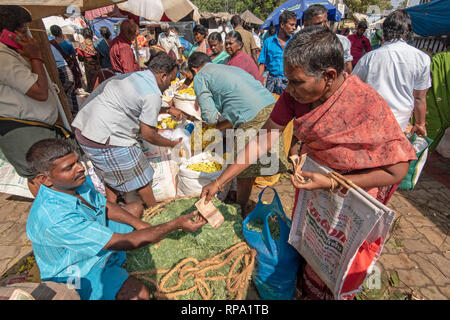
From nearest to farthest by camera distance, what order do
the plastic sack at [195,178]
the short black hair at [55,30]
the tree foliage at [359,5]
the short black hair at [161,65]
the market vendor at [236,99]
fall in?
the short black hair at [161,65] < the market vendor at [236,99] < the plastic sack at [195,178] < the short black hair at [55,30] < the tree foliage at [359,5]

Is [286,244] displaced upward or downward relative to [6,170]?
upward

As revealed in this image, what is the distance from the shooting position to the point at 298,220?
1821 millimetres

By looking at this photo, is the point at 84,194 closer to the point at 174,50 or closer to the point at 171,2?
the point at 171,2

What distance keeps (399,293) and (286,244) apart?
51.8 inches

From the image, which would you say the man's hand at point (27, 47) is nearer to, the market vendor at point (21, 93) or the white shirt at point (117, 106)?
the market vendor at point (21, 93)

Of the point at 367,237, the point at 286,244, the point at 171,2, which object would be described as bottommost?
the point at 286,244

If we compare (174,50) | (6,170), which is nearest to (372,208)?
(6,170)

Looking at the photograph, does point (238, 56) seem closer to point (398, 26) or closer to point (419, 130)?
point (398, 26)

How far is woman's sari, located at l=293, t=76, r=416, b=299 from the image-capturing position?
1.29m

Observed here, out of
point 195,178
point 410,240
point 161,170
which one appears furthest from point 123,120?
point 410,240

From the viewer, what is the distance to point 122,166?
8.88 feet

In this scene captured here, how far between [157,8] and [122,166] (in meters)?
3.05

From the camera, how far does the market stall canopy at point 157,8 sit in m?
4.03

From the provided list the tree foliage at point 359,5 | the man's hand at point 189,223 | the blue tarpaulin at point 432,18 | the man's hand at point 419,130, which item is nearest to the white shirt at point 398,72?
the man's hand at point 419,130
